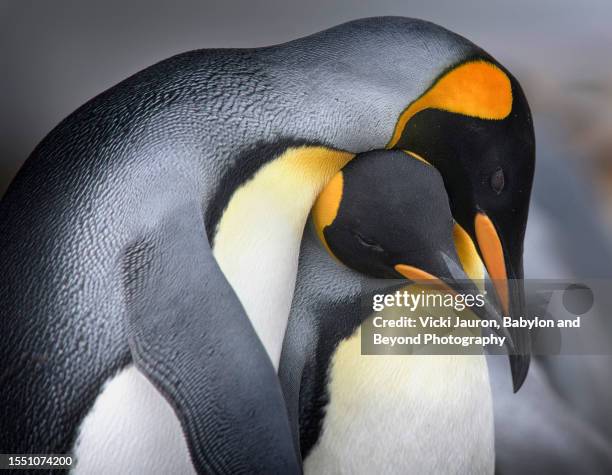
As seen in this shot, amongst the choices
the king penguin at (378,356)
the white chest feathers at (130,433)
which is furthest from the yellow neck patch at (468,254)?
the white chest feathers at (130,433)

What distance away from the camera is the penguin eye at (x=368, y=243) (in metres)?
0.98

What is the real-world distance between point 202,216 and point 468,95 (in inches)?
15.4

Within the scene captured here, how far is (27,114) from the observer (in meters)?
1.31

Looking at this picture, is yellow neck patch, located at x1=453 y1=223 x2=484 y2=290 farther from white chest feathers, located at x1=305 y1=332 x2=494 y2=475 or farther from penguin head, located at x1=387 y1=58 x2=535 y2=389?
white chest feathers, located at x1=305 y1=332 x2=494 y2=475

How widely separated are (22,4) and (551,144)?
92 cm

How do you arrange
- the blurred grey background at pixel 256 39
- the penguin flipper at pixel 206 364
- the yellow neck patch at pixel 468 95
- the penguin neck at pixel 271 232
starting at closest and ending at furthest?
the penguin flipper at pixel 206 364 → the penguin neck at pixel 271 232 → the yellow neck patch at pixel 468 95 → the blurred grey background at pixel 256 39

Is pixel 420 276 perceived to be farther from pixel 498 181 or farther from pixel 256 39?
pixel 256 39

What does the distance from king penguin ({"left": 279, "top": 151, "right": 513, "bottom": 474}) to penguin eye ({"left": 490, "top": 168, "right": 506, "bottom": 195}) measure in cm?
7

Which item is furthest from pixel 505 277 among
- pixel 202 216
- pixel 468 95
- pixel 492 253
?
pixel 202 216

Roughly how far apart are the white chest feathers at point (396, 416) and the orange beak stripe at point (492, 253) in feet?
0.36

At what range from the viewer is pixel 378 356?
1.04 meters

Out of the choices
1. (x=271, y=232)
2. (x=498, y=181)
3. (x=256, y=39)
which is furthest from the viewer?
(x=256, y=39)

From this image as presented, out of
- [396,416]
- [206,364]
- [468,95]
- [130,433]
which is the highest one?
[468,95]

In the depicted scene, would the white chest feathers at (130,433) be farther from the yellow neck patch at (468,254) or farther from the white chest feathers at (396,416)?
the yellow neck patch at (468,254)
